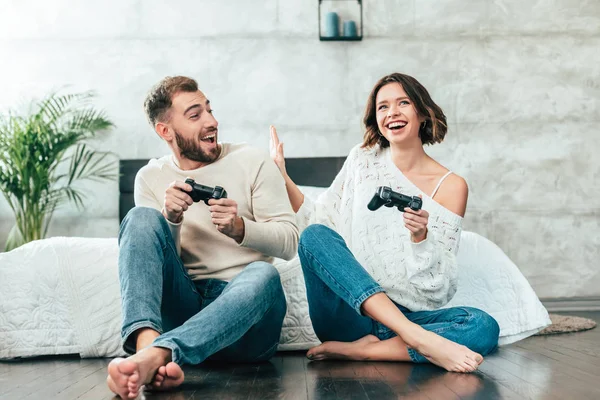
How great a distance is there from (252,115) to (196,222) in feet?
7.65

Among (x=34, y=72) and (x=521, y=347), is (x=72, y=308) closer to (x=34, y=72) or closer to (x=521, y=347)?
(x=521, y=347)

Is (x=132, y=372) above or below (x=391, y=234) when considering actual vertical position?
below

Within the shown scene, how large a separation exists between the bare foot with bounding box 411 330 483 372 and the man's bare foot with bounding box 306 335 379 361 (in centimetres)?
25

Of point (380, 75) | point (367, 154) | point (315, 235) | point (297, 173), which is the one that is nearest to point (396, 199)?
point (315, 235)

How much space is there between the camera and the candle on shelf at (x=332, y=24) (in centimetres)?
444

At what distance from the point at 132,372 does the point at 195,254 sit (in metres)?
0.68

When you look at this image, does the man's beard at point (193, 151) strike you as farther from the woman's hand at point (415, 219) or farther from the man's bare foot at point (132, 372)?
the man's bare foot at point (132, 372)

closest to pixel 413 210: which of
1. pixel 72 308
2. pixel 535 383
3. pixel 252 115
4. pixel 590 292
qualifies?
pixel 535 383

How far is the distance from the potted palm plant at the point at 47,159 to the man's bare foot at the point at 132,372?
2.75 metres

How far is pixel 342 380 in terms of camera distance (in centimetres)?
190

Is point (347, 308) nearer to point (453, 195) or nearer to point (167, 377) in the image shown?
point (453, 195)

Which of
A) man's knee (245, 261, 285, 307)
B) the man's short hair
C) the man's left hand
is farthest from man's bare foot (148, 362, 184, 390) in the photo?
the man's short hair

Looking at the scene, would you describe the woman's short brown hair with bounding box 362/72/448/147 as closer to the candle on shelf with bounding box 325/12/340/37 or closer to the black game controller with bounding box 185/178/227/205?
the black game controller with bounding box 185/178/227/205

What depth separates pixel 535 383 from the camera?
186cm
